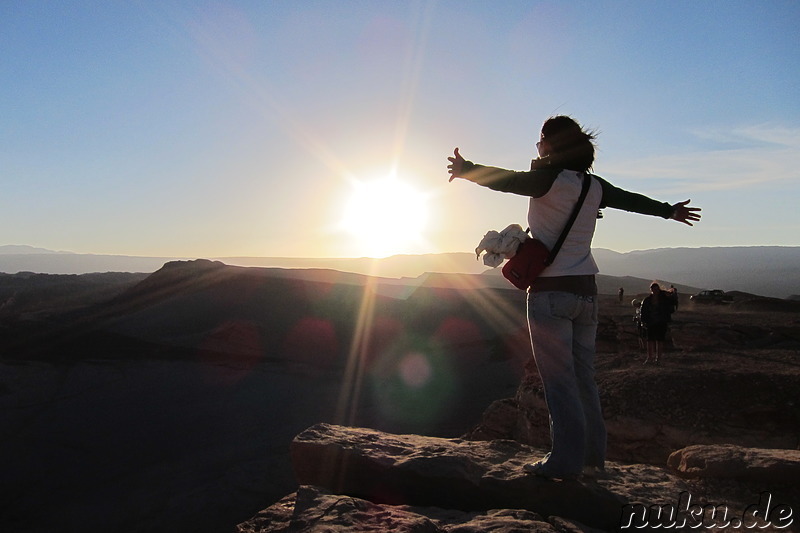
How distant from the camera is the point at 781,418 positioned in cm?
634

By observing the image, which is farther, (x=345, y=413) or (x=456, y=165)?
(x=345, y=413)

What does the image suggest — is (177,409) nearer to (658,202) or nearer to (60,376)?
(60,376)

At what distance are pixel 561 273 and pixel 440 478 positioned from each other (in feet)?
4.18

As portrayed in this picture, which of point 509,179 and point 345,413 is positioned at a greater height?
point 509,179

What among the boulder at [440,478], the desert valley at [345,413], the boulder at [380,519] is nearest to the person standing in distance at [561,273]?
the boulder at [440,478]

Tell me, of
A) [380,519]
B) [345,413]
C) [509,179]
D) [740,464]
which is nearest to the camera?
[380,519]

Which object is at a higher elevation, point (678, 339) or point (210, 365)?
point (678, 339)

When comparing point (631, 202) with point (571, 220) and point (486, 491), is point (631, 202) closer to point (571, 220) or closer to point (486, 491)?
point (571, 220)

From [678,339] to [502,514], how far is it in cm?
1360

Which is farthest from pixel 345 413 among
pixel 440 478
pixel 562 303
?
pixel 562 303

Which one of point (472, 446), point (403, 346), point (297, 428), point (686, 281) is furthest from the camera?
point (686, 281)

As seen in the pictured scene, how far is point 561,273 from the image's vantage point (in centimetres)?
292

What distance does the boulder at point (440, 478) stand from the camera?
9.37 ft

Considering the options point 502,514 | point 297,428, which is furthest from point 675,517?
point 297,428
